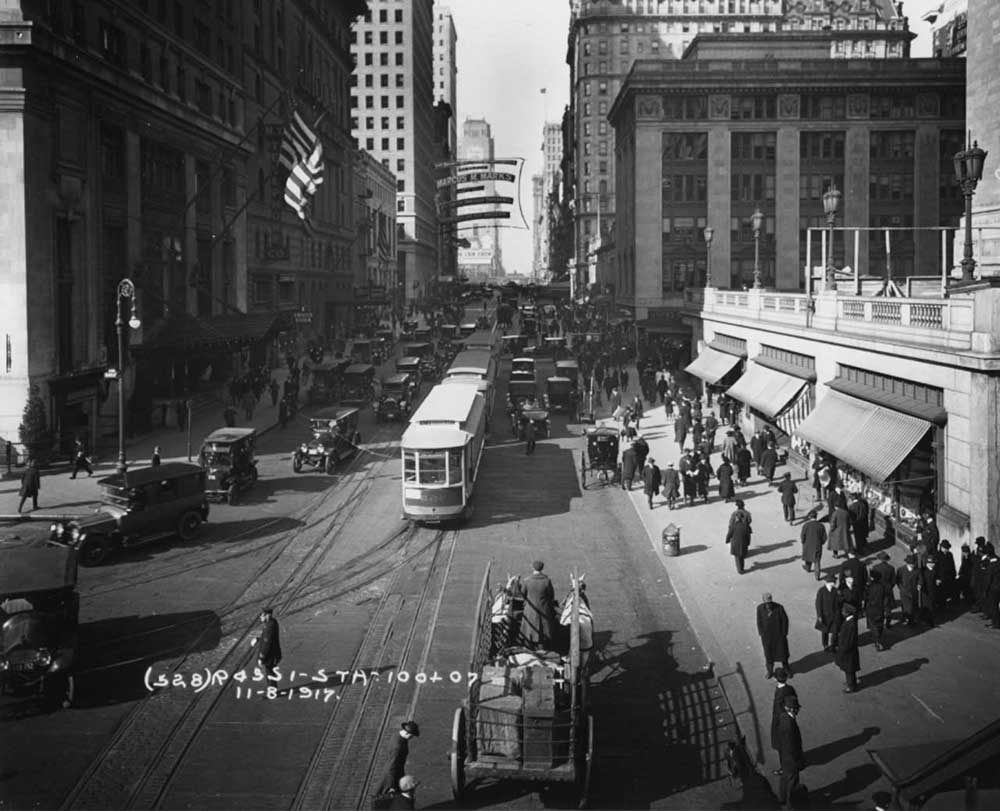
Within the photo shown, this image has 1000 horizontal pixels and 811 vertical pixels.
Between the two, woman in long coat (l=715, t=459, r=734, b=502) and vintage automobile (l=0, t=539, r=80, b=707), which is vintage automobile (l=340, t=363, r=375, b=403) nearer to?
woman in long coat (l=715, t=459, r=734, b=502)

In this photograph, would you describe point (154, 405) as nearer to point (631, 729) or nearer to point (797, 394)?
point (797, 394)

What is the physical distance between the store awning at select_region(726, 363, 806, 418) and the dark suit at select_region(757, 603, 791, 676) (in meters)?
17.7

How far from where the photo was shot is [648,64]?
273 feet

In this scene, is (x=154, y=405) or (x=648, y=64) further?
(x=648, y=64)

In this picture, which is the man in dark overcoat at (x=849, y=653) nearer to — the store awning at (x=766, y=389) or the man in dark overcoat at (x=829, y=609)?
the man in dark overcoat at (x=829, y=609)

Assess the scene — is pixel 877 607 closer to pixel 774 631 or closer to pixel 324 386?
A: pixel 774 631

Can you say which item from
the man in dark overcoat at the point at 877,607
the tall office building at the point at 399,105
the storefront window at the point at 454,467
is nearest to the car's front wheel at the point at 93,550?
the storefront window at the point at 454,467

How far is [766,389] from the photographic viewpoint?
36031 millimetres

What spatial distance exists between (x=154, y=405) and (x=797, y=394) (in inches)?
1139

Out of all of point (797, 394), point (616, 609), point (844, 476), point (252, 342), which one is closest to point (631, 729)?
point (616, 609)

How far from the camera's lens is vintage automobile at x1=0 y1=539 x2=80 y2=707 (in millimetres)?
15195

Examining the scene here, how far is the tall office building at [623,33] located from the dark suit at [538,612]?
393ft

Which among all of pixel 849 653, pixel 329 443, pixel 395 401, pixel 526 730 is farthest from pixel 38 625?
pixel 395 401

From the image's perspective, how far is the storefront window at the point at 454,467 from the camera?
27578 millimetres
